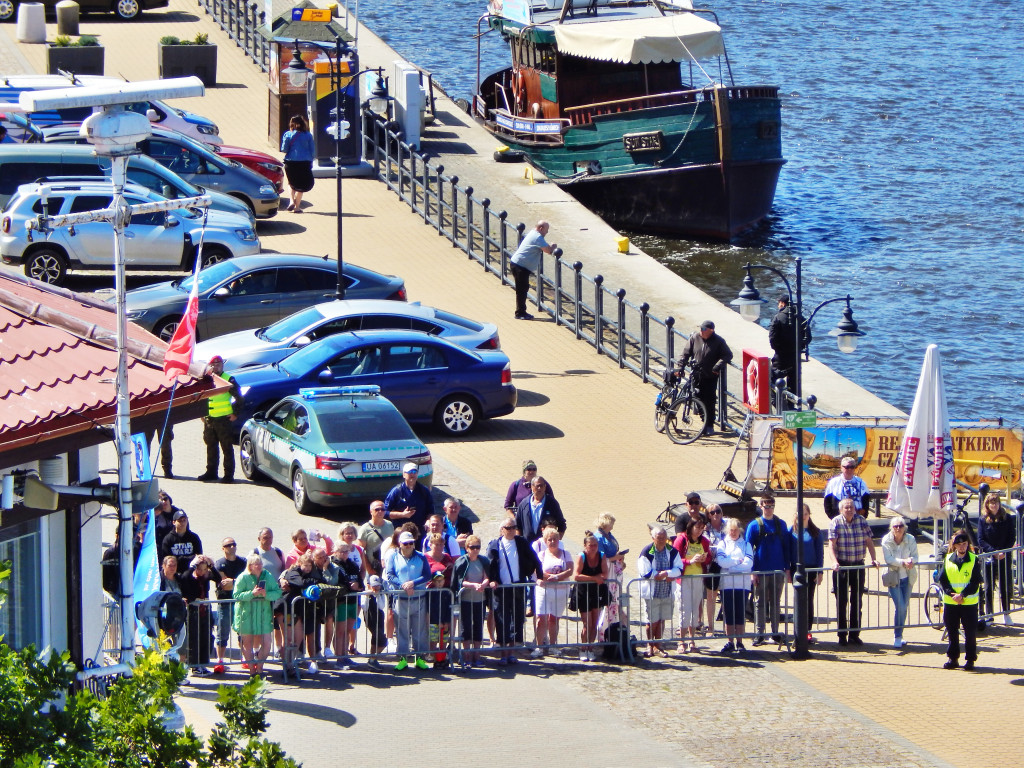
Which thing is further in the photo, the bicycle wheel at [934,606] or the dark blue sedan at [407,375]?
the dark blue sedan at [407,375]

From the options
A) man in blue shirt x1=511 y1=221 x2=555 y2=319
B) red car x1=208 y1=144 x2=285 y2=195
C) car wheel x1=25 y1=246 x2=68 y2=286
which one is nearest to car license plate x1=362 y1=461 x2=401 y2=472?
man in blue shirt x1=511 y1=221 x2=555 y2=319

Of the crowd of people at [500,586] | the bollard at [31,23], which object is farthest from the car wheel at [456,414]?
the bollard at [31,23]

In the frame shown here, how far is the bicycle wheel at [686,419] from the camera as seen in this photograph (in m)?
21.6

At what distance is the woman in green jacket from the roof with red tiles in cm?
317

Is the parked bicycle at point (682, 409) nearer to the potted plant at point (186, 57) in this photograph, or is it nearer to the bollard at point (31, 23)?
the potted plant at point (186, 57)

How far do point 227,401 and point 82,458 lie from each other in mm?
1177

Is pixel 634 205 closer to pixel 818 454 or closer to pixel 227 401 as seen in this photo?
pixel 818 454

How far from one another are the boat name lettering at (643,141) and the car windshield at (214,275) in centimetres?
1570

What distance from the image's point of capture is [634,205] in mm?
38781

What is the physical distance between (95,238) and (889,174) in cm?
2876

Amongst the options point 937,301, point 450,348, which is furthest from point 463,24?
point 450,348

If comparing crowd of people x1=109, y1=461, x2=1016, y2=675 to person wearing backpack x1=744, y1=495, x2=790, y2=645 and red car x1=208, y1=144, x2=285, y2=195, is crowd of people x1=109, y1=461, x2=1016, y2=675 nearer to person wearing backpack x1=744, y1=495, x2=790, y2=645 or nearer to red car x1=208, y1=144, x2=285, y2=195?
person wearing backpack x1=744, y1=495, x2=790, y2=645

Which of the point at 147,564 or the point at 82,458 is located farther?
the point at 147,564

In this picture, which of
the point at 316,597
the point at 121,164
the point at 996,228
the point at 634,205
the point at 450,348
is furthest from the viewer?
the point at 996,228
